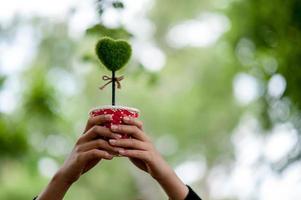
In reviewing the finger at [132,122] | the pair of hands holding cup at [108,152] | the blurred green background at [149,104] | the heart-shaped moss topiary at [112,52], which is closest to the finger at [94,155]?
the pair of hands holding cup at [108,152]

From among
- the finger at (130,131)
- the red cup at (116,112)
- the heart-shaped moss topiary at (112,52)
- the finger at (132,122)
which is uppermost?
the heart-shaped moss topiary at (112,52)

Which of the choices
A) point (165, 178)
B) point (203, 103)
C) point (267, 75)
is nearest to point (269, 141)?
point (267, 75)

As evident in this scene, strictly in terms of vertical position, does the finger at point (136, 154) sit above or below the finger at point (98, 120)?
below

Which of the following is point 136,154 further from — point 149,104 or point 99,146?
point 149,104

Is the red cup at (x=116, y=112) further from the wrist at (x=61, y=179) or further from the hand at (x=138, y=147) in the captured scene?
the wrist at (x=61, y=179)

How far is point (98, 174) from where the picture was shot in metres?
14.5

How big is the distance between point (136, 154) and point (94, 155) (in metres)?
0.11

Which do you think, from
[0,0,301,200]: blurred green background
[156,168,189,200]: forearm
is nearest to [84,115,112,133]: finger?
[156,168,189,200]: forearm

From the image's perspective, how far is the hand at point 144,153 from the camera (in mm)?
1972

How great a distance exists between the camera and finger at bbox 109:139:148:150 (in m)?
1.96

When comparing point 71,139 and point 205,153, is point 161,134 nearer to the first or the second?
point 205,153

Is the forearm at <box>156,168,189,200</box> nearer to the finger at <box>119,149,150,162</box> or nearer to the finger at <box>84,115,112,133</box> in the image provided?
the finger at <box>119,149,150,162</box>

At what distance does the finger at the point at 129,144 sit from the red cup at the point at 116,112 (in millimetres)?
25

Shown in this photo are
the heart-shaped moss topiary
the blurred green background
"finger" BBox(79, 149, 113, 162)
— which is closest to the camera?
"finger" BBox(79, 149, 113, 162)
